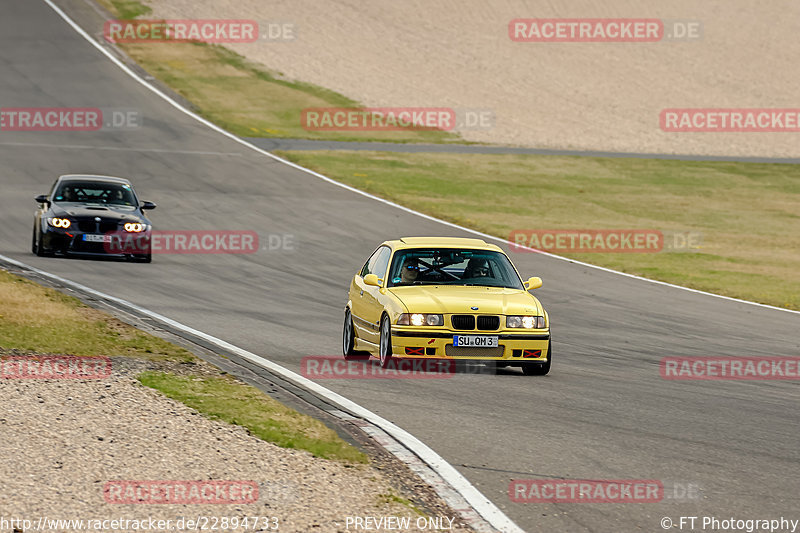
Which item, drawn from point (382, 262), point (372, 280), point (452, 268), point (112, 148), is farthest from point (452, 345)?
point (112, 148)

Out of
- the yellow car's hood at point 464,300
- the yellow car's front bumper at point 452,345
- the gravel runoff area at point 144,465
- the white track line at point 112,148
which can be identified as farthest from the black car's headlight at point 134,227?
the white track line at point 112,148

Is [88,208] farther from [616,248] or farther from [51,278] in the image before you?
[616,248]

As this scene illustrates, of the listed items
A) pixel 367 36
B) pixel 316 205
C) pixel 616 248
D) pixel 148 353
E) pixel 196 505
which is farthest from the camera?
pixel 367 36

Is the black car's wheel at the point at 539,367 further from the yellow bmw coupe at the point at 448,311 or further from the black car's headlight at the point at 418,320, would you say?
the black car's headlight at the point at 418,320

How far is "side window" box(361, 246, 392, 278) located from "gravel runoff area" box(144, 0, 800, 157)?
34.5m

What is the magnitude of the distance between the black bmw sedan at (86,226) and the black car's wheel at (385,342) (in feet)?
34.3

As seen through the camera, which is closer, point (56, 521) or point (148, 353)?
point (56, 521)

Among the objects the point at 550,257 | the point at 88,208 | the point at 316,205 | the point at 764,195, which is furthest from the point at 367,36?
the point at 88,208

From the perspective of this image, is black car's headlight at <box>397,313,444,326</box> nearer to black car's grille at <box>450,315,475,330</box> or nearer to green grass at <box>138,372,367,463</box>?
black car's grille at <box>450,315,475,330</box>

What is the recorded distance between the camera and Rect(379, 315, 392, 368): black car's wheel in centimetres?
1198

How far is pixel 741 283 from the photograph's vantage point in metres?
24.0

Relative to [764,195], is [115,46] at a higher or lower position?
higher

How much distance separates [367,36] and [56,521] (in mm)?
54892

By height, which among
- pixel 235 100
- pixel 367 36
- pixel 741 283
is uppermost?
pixel 367 36
